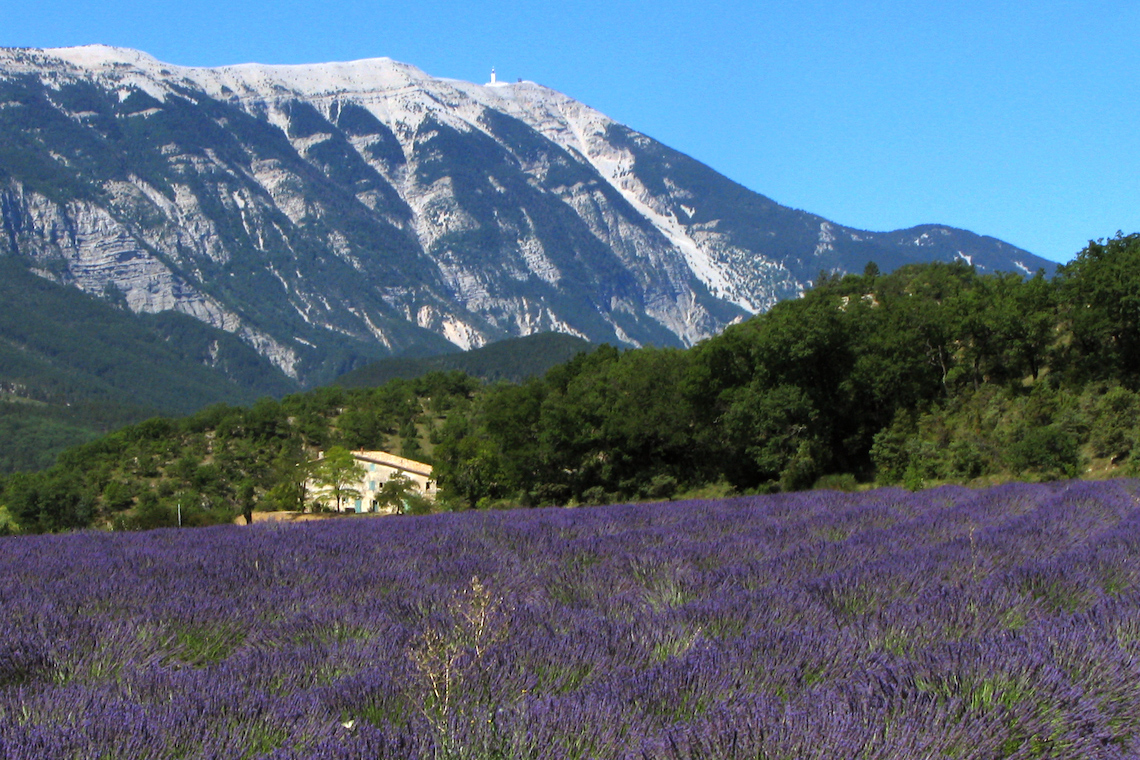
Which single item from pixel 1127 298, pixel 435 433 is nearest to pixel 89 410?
pixel 435 433

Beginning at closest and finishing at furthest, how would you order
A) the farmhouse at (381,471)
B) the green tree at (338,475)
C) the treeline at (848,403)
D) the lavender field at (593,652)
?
the lavender field at (593,652)
the treeline at (848,403)
the green tree at (338,475)
the farmhouse at (381,471)

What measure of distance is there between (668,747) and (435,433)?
115930 millimetres

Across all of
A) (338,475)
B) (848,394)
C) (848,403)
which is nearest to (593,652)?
(848,394)

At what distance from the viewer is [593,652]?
3824mm

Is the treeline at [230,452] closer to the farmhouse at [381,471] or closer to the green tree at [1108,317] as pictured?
the farmhouse at [381,471]

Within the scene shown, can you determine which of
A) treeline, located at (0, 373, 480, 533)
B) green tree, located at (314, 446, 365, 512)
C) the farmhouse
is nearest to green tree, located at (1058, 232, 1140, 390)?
green tree, located at (314, 446, 365, 512)

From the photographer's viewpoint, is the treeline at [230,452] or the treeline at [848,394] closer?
the treeline at [848,394]

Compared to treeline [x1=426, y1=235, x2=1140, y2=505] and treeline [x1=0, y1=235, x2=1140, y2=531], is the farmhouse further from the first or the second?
treeline [x1=426, y1=235, x2=1140, y2=505]

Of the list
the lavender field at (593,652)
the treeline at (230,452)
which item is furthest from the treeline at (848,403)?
the treeline at (230,452)

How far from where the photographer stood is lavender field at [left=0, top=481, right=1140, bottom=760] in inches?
112

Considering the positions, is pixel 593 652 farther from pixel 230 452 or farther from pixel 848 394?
pixel 230 452

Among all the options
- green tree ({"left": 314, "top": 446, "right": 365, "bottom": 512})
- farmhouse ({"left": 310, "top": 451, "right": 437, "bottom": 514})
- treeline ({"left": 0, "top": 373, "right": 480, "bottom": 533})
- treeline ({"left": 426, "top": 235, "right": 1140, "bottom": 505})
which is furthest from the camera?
farmhouse ({"left": 310, "top": 451, "right": 437, "bottom": 514})

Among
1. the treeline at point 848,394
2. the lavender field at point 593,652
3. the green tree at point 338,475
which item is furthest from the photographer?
the green tree at point 338,475

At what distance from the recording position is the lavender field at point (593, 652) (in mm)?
2846
